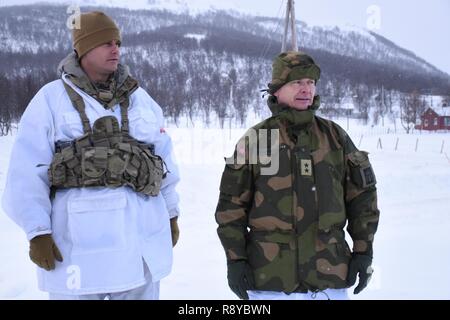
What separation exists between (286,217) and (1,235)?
517 centimetres

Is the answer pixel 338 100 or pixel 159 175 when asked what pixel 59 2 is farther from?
pixel 159 175

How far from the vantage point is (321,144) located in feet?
7.17

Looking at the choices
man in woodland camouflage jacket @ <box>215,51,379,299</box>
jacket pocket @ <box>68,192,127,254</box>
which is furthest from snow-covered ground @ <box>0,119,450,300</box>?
jacket pocket @ <box>68,192,127,254</box>

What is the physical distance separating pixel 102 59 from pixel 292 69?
99 cm

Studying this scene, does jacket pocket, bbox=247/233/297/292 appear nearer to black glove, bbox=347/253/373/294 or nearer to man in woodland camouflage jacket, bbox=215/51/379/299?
man in woodland camouflage jacket, bbox=215/51/379/299

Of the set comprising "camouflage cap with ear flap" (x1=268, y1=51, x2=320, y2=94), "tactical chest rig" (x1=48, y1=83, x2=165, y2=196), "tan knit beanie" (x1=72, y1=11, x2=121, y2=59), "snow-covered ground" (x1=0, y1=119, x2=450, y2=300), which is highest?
"tan knit beanie" (x1=72, y1=11, x2=121, y2=59)

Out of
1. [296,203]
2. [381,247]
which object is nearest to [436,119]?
[381,247]

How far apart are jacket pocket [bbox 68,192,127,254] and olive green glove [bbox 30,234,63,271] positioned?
0.10 m

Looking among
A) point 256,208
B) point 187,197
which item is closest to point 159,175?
point 256,208

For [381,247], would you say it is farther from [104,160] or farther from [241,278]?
[104,160]

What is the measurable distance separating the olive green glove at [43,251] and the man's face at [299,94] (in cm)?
135

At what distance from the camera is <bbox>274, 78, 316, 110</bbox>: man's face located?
2.18 metres

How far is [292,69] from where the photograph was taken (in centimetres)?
218

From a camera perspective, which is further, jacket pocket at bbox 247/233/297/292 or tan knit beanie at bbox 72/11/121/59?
tan knit beanie at bbox 72/11/121/59
